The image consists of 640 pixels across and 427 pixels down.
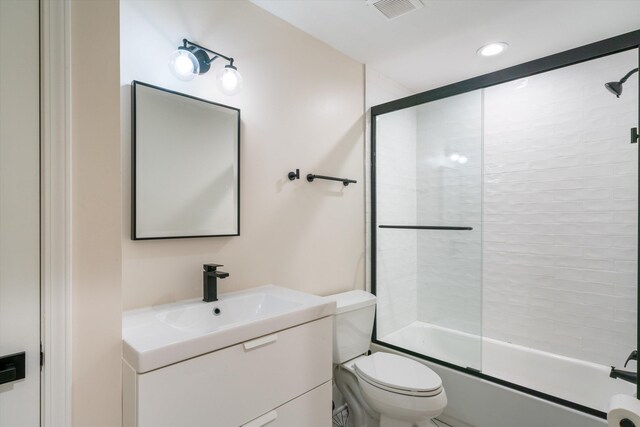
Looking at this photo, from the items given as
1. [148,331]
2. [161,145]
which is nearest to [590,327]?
[148,331]

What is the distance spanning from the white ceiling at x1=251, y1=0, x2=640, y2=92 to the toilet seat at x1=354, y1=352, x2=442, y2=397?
6.51ft

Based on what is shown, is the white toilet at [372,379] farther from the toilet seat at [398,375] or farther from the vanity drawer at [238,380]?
the vanity drawer at [238,380]

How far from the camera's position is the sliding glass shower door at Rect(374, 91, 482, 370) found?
212cm

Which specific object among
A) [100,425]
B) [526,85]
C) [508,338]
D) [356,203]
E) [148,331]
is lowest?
[508,338]

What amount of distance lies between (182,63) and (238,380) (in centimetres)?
131

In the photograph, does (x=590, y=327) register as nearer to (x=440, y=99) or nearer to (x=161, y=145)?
(x=440, y=99)

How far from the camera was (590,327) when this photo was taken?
7.45 feet

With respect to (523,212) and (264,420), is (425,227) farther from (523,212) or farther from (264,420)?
(264,420)

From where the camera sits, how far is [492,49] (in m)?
2.26

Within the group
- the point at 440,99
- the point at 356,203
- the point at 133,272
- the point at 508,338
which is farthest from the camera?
the point at 508,338

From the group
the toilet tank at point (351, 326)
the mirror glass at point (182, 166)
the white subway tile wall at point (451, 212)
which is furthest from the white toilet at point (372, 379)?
the mirror glass at point (182, 166)

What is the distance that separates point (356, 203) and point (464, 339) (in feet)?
3.81

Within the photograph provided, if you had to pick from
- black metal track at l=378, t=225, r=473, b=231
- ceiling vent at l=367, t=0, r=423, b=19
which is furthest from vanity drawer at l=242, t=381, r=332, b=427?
ceiling vent at l=367, t=0, r=423, b=19

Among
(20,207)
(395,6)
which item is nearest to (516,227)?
(395,6)
